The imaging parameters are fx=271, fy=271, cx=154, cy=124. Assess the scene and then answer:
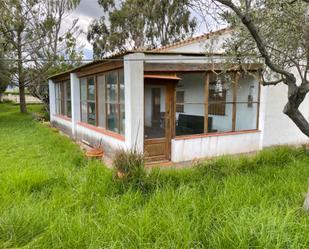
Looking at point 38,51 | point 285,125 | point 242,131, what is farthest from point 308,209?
point 38,51

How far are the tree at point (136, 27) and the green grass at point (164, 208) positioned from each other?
21.0 m

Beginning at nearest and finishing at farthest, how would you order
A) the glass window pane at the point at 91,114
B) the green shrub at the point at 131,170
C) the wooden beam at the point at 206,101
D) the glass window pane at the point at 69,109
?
the green shrub at the point at 131,170, the wooden beam at the point at 206,101, the glass window pane at the point at 91,114, the glass window pane at the point at 69,109

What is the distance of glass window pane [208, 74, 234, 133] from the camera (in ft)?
27.3

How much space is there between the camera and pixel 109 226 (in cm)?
353

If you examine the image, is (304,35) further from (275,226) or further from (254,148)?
(254,148)

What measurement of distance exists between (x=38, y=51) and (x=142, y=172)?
1952 centimetres

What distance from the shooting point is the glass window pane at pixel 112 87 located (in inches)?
321

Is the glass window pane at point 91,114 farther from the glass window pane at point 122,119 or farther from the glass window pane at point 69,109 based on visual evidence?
the glass window pane at point 69,109

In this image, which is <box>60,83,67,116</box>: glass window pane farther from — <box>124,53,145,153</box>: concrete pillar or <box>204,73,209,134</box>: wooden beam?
<box>204,73,209,134</box>: wooden beam

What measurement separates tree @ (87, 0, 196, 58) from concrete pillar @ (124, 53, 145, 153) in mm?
18947

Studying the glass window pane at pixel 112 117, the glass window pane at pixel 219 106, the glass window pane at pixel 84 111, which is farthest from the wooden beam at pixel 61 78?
the glass window pane at pixel 219 106

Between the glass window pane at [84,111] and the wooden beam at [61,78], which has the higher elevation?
the wooden beam at [61,78]

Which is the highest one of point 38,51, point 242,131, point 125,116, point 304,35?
point 38,51

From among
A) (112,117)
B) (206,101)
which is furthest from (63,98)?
(206,101)
